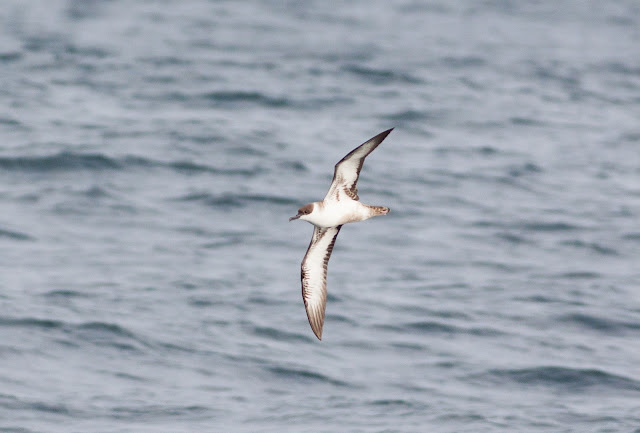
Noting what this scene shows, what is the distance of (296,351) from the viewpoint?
15445 millimetres

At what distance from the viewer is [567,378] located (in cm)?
1536

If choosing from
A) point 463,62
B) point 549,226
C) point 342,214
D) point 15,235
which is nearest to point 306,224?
point 549,226

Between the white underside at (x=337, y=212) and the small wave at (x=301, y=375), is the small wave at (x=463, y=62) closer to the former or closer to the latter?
the small wave at (x=301, y=375)

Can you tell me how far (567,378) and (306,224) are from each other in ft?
23.4

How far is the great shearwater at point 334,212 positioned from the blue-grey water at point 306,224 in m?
3.08

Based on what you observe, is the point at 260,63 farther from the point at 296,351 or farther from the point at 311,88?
the point at 296,351

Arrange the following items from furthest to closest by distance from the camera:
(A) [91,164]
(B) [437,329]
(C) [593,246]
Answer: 1. (A) [91,164]
2. (C) [593,246]
3. (B) [437,329]

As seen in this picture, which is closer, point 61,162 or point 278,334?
point 278,334

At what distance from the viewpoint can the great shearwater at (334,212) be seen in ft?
31.8

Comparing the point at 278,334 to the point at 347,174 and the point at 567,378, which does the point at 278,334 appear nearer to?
the point at 567,378

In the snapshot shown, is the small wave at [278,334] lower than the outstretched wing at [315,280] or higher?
lower

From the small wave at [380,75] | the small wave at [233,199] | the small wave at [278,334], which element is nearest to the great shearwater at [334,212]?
the small wave at [278,334]

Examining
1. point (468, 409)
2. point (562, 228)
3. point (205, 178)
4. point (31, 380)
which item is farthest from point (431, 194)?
point (31, 380)

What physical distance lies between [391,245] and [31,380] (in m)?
7.21
